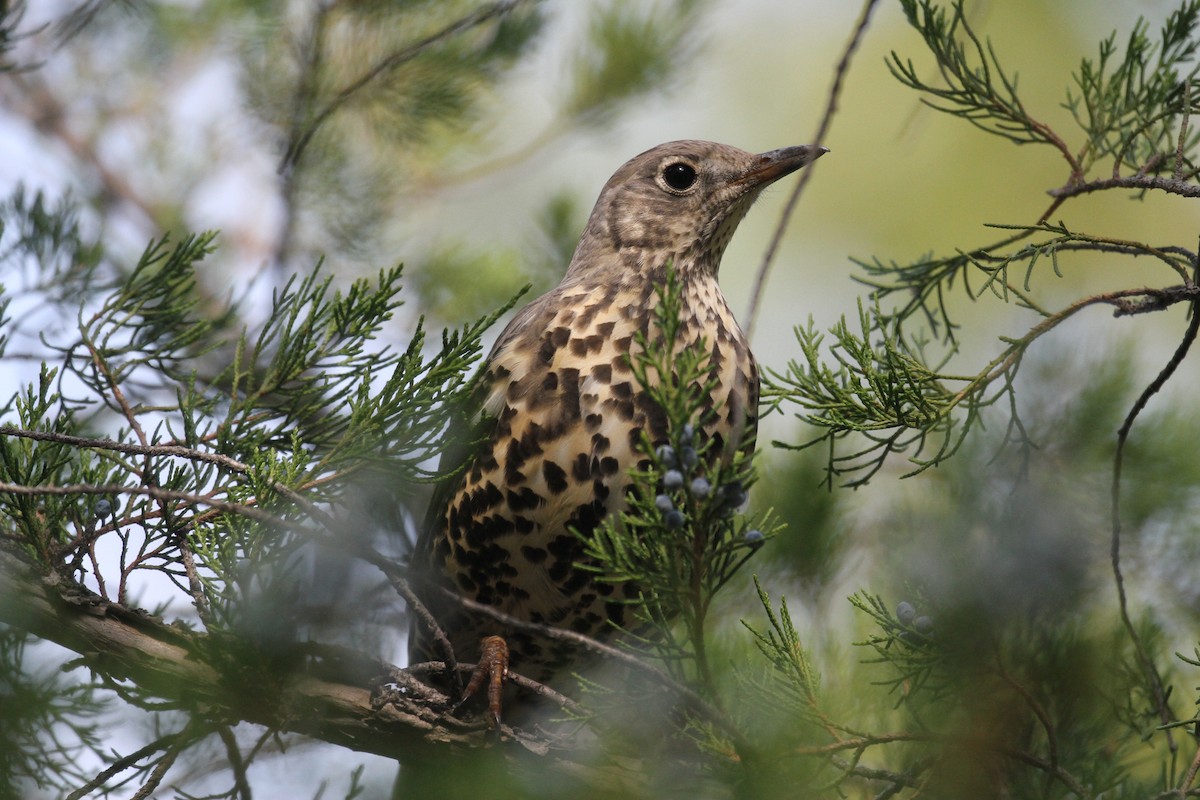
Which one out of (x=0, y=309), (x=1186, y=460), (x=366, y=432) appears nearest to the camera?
(x=366, y=432)

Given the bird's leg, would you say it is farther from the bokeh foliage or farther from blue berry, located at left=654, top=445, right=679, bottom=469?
blue berry, located at left=654, top=445, right=679, bottom=469

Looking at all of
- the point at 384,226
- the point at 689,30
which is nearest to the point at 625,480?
the point at 384,226

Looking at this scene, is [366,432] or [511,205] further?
[511,205]

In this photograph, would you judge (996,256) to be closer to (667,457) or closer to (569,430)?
(667,457)

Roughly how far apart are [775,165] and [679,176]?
1.06 ft

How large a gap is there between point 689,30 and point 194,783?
347 cm

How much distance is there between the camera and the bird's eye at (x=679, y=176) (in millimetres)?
3541

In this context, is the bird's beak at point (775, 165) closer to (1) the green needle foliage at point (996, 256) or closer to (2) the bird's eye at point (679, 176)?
(2) the bird's eye at point (679, 176)

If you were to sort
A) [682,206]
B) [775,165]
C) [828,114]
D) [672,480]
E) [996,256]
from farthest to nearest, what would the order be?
[682,206], [775,165], [828,114], [996,256], [672,480]

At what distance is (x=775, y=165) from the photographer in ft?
11.1

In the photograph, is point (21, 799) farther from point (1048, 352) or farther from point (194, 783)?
point (1048, 352)

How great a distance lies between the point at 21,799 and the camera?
64.5 inches

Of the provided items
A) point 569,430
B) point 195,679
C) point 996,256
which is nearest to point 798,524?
point 569,430

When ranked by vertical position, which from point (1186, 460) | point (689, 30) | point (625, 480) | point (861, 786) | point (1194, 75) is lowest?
point (861, 786)
